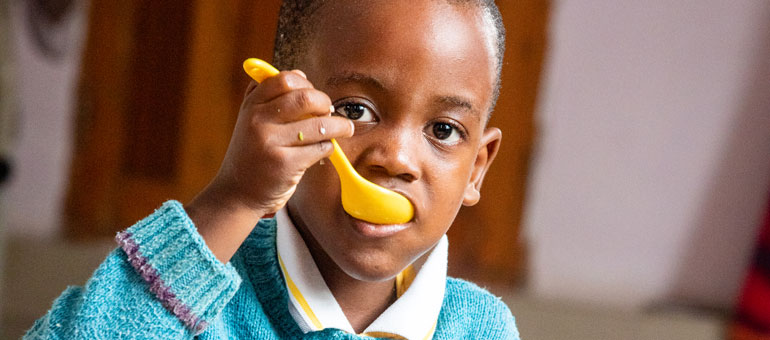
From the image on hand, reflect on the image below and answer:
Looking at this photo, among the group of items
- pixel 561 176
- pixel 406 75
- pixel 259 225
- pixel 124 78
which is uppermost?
pixel 406 75

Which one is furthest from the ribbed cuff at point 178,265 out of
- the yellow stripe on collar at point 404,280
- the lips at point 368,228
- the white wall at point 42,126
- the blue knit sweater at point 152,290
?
the white wall at point 42,126

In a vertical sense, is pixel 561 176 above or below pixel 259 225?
below

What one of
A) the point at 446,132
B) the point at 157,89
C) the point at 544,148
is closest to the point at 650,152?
the point at 544,148

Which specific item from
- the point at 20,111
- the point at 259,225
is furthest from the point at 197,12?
the point at 259,225

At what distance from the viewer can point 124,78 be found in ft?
6.20

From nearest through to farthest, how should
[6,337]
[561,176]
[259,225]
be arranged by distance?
[259,225]
[6,337]
[561,176]

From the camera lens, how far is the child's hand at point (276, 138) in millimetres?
456

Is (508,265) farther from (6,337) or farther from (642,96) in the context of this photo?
(6,337)

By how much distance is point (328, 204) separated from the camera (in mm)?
537

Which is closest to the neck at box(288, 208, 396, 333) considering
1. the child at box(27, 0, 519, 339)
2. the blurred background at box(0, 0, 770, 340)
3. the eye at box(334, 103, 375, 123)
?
the child at box(27, 0, 519, 339)

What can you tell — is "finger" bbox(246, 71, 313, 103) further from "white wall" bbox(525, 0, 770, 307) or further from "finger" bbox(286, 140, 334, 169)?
"white wall" bbox(525, 0, 770, 307)

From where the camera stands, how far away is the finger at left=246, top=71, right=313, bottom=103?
1.50 ft

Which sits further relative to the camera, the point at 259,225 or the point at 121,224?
the point at 121,224

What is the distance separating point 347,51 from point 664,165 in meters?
1.52
